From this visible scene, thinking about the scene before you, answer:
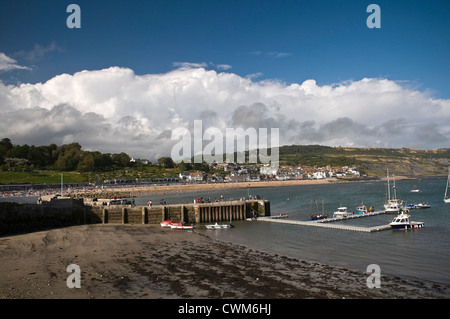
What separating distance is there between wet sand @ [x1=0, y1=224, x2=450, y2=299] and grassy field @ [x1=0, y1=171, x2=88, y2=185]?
294 feet

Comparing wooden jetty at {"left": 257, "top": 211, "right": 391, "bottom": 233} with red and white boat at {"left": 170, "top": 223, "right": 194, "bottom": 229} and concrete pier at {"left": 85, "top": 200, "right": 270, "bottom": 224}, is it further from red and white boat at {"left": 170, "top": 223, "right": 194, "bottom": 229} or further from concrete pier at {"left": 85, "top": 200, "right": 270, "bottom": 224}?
red and white boat at {"left": 170, "top": 223, "right": 194, "bottom": 229}

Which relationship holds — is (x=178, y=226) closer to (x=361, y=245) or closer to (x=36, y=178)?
(x=361, y=245)

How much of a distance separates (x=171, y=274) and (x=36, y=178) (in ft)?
358

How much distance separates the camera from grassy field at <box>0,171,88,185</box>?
10336cm

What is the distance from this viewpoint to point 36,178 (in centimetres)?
10875

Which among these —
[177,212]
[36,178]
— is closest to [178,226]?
[177,212]

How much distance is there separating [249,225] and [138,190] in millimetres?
77154

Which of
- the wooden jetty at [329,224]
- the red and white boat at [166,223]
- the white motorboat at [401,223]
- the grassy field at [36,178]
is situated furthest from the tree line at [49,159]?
the white motorboat at [401,223]

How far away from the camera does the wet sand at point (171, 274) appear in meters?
14.9

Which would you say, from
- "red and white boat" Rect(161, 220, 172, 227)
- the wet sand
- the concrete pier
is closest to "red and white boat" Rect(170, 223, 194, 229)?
"red and white boat" Rect(161, 220, 172, 227)

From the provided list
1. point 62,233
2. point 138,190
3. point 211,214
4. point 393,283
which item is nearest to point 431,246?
point 393,283
